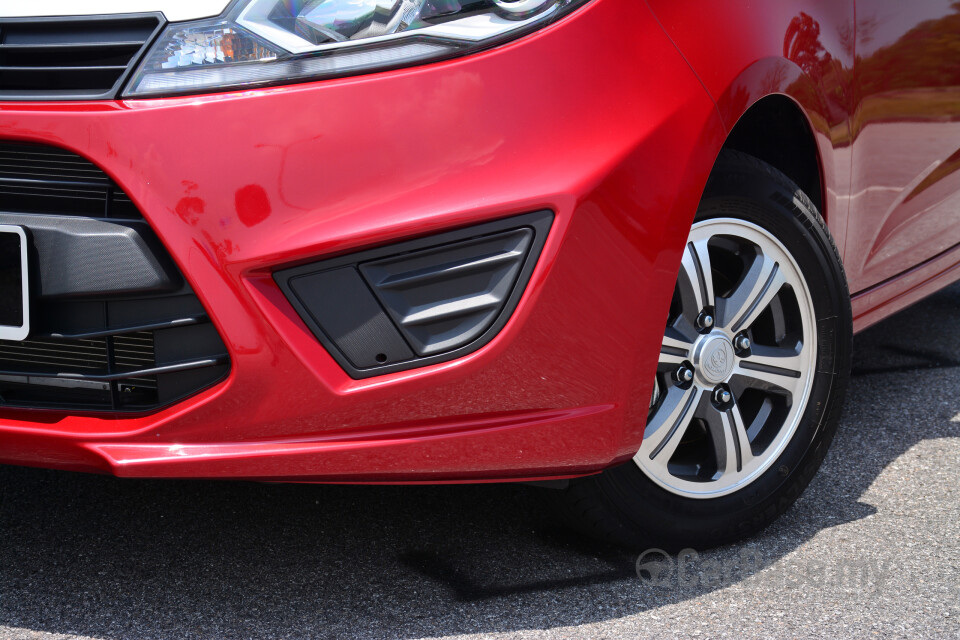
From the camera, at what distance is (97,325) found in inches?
60.6

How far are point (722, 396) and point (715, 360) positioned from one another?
0.08m

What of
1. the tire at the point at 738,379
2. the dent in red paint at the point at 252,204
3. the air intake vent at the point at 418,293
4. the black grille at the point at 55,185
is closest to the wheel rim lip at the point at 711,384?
the tire at the point at 738,379

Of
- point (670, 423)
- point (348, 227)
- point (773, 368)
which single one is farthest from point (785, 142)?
point (348, 227)

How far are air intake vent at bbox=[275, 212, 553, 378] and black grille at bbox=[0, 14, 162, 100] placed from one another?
39cm

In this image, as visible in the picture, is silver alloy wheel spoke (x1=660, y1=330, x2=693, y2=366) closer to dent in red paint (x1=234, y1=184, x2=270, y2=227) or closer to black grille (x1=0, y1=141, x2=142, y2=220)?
dent in red paint (x1=234, y1=184, x2=270, y2=227)

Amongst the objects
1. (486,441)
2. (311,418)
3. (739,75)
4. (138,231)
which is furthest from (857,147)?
(138,231)

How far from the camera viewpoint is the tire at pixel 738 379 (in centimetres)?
187

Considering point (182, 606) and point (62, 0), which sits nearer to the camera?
point (62, 0)

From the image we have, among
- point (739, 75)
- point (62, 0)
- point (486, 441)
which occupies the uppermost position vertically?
point (62, 0)

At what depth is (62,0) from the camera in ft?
4.99

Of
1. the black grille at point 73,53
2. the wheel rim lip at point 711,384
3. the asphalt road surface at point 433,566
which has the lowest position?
the asphalt road surface at point 433,566

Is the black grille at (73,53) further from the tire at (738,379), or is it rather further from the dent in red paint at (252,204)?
the tire at (738,379)

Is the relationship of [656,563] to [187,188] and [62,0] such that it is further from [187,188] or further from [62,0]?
[62,0]

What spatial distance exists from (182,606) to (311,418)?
0.49 m
